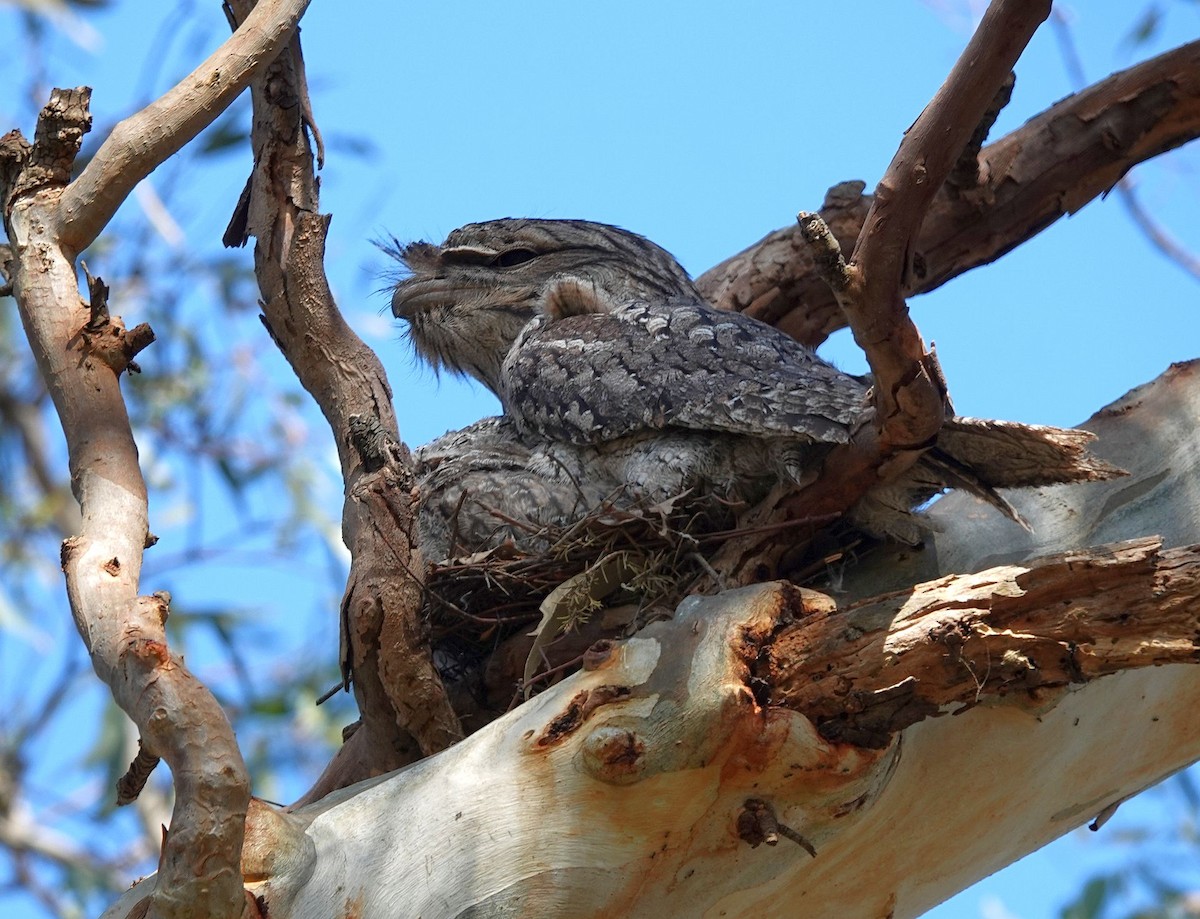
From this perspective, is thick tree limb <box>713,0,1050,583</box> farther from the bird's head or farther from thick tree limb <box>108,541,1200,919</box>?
the bird's head

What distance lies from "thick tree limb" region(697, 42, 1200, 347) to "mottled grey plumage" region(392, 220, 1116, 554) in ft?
1.03

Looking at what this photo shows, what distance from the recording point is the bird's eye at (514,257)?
4.37m

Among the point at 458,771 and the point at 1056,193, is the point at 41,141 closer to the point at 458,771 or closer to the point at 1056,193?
the point at 458,771

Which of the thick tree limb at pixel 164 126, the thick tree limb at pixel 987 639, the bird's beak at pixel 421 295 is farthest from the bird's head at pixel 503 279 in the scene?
the thick tree limb at pixel 987 639

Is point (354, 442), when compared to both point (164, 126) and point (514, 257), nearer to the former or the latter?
point (164, 126)

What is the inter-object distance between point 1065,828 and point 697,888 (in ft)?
3.05

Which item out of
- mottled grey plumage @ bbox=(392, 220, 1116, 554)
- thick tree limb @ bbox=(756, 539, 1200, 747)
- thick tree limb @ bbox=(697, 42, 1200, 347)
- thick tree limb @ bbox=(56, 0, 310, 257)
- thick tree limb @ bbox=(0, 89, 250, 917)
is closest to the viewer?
thick tree limb @ bbox=(0, 89, 250, 917)

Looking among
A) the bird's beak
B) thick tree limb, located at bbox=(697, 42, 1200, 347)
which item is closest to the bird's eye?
the bird's beak

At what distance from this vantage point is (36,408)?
7.97 m

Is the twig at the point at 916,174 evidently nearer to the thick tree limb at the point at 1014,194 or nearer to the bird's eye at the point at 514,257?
the thick tree limb at the point at 1014,194

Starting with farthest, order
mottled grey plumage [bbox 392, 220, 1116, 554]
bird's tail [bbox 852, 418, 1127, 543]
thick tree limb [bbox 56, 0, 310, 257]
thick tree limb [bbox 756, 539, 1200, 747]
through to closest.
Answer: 1. thick tree limb [bbox 56, 0, 310, 257]
2. mottled grey plumage [bbox 392, 220, 1116, 554]
3. bird's tail [bbox 852, 418, 1127, 543]
4. thick tree limb [bbox 756, 539, 1200, 747]

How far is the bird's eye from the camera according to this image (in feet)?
14.3

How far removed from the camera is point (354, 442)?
3.02 m

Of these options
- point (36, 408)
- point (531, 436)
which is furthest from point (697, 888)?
point (36, 408)
